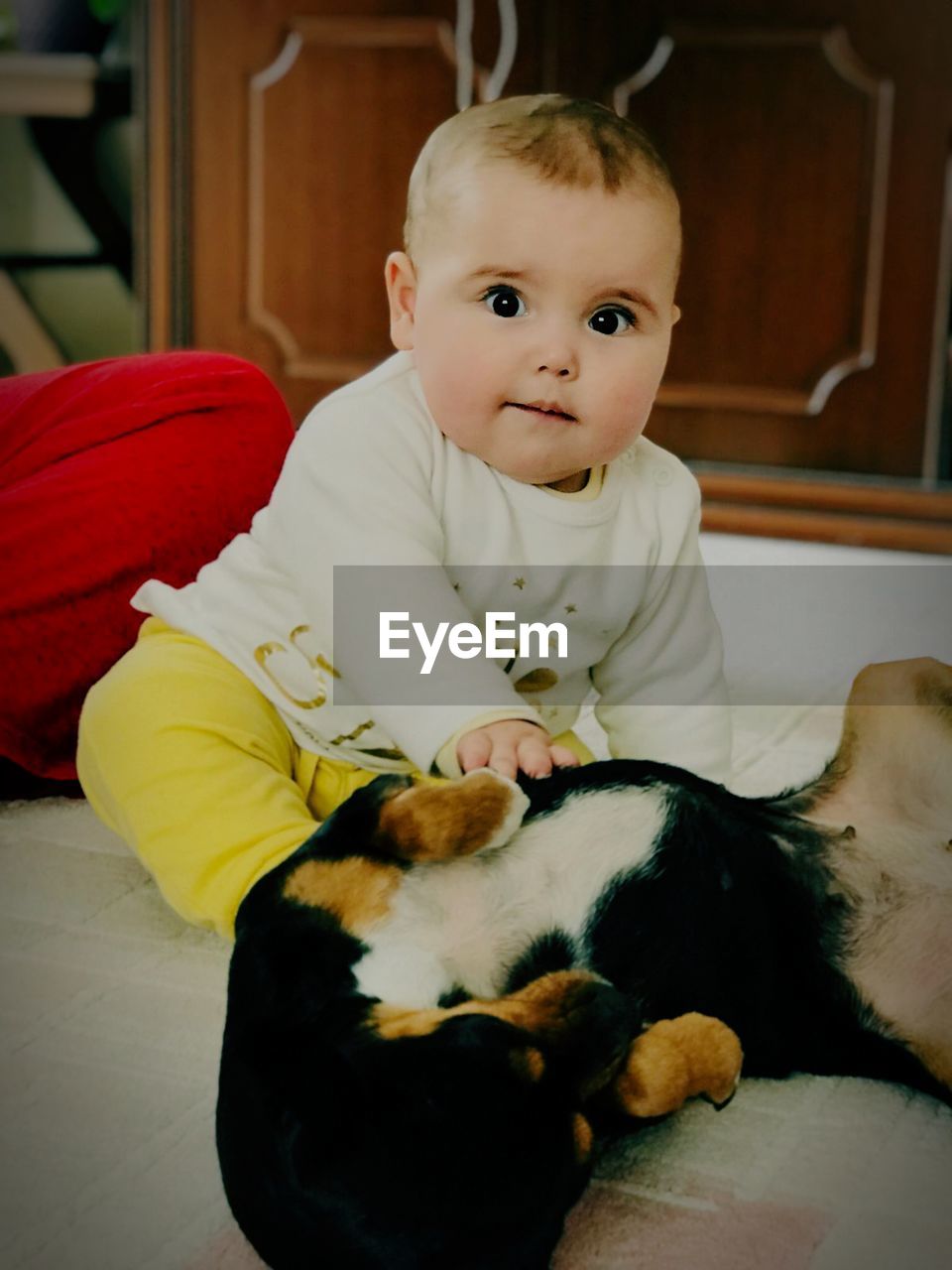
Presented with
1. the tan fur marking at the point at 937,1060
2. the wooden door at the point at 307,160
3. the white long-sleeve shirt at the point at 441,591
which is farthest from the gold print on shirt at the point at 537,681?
the wooden door at the point at 307,160

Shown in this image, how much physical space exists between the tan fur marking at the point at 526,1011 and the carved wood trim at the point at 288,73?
182cm

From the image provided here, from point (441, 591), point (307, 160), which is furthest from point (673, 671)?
point (307, 160)

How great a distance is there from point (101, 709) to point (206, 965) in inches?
6.7

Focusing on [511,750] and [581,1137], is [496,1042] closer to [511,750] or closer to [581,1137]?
[581,1137]

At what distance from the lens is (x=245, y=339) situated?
2.32 meters

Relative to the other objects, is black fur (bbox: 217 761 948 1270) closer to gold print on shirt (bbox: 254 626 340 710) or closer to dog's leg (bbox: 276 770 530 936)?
dog's leg (bbox: 276 770 530 936)

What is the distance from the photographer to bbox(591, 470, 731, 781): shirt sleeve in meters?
0.84

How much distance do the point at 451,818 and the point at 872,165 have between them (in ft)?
5.29

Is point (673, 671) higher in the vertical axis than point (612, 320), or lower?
lower

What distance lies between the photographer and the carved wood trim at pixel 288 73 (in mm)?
2127

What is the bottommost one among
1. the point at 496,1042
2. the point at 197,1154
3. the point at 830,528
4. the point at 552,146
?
the point at 830,528

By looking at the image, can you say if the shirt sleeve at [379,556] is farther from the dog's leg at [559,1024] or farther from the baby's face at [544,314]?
the dog's leg at [559,1024]

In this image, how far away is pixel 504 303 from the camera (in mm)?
716

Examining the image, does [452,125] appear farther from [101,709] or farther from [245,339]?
[245,339]
